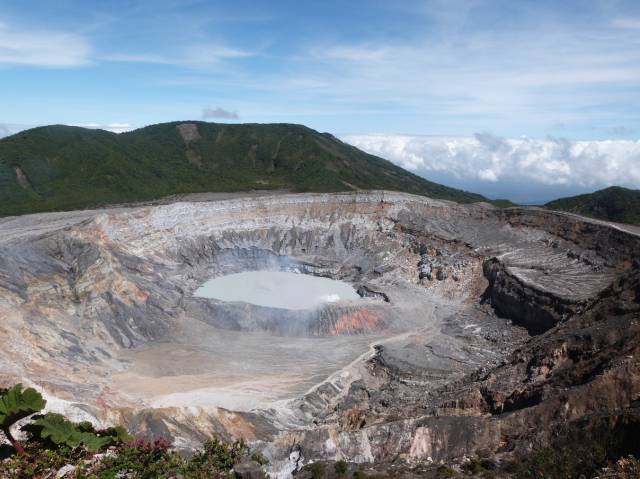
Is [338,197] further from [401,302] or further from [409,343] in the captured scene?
[409,343]

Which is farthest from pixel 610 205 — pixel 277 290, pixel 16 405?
pixel 16 405

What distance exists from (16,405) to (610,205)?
9004 cm

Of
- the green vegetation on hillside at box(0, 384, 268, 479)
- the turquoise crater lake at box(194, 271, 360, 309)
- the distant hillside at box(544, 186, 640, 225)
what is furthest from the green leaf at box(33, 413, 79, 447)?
the distant hillside at box(544, 186, 640, 225)

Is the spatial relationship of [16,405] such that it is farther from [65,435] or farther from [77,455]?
[77,455]

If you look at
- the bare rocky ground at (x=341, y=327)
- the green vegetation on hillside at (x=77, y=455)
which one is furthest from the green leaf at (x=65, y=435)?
the bare rocky ground at (x=341, y=327)

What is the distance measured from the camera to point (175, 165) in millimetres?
125750

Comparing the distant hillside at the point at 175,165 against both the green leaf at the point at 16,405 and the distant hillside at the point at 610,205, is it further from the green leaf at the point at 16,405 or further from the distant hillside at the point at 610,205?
the green leaf at the point at 16,405

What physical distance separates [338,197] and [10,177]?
63.6 metres

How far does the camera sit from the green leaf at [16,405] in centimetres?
1602

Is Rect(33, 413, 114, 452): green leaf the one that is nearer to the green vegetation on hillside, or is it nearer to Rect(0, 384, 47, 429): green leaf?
the green vegetation on hillside

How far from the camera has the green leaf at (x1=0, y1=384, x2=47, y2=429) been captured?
631 inches

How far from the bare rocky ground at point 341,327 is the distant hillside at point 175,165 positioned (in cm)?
2998

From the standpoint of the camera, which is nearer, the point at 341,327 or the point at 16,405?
the point at 16,405

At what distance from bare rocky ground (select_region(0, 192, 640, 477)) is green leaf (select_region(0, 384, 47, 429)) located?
9.28 meters
